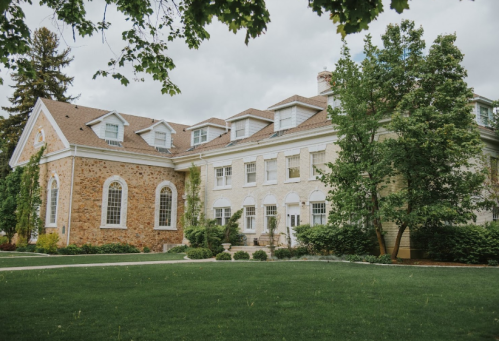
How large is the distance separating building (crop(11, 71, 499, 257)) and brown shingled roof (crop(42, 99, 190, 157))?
0.09 m

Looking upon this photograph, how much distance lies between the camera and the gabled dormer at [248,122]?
28.8m

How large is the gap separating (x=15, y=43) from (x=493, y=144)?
22437 mm

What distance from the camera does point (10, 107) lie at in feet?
133

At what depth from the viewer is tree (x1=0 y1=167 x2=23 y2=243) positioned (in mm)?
29109

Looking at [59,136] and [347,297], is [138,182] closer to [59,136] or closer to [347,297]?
[59,136]

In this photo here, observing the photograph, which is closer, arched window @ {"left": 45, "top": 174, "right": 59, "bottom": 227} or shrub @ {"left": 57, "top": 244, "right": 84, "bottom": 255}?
shrub @ {"left": 57, "top": 244, "right": 84, "bottom": 255}

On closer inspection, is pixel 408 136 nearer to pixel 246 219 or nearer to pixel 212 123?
pixel 246 219

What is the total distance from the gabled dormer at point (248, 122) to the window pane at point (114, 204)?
804 cm

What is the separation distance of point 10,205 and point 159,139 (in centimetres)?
1063

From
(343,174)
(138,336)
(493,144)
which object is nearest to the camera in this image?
(138,336)

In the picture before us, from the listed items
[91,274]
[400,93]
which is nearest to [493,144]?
[400,93]

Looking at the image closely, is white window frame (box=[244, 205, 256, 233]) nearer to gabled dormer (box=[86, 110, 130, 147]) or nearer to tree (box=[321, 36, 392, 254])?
tree (box=[321, 36, 392, 254])

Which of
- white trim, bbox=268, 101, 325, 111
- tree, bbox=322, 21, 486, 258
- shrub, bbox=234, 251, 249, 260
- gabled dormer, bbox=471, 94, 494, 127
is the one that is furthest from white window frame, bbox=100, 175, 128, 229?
gabled dormer, bbox=471, 94, 494, 127

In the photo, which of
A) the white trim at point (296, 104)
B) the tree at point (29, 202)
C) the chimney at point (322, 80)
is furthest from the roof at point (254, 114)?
the tree at point (29, 202)
